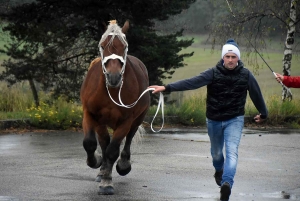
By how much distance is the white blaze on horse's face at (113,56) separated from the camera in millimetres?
9677

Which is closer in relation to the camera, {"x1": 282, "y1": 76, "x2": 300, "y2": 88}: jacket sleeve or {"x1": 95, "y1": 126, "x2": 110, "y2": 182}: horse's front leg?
{"x1": 282, "y1": 76, "x2": 300, "y2": 88}: jacket sleeve

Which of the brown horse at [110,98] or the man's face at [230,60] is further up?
the man's face at [230,60]

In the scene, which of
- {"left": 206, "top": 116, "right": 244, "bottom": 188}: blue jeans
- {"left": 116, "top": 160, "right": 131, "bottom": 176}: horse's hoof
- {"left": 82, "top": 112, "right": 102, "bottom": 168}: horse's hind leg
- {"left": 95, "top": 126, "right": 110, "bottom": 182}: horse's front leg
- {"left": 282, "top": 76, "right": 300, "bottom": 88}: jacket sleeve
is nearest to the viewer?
{"left": 206, "top": 116, "right": 244, "bottom": 188}: blue jeans

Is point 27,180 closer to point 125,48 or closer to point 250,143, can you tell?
point 125,48

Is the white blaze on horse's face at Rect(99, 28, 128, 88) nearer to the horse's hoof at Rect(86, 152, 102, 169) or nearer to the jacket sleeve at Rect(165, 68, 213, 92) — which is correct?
the jacket sleeve at Rect(165, 68, 213, 92)

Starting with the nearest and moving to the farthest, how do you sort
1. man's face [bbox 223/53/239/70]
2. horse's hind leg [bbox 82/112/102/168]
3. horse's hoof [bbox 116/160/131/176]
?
man's face [bbox 223/53/239/70], horse's hind leg [bbox 82/112/102/168], horse's hoof [bbox 116/160/131/176]

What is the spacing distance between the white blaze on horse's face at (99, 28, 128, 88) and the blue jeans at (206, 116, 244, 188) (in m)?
1.24

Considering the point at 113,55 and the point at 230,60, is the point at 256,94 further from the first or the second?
the point at 113,55

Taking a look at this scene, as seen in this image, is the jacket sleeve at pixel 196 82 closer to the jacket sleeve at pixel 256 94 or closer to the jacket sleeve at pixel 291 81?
the jacket sleeve at pixel 256 94

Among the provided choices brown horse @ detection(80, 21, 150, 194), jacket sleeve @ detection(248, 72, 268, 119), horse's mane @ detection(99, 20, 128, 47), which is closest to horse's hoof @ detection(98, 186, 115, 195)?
brown horse @ detection(80, 21, 150, 194)

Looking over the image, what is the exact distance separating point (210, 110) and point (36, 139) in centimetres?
674

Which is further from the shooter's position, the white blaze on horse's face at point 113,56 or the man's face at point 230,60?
the white blaze on horse's face at point 113,56

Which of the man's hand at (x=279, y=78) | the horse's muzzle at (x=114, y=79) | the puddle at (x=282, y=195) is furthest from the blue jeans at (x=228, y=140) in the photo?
the horse's muzzle at (x=114, y=79)

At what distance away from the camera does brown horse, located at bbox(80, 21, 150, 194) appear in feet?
32.4
